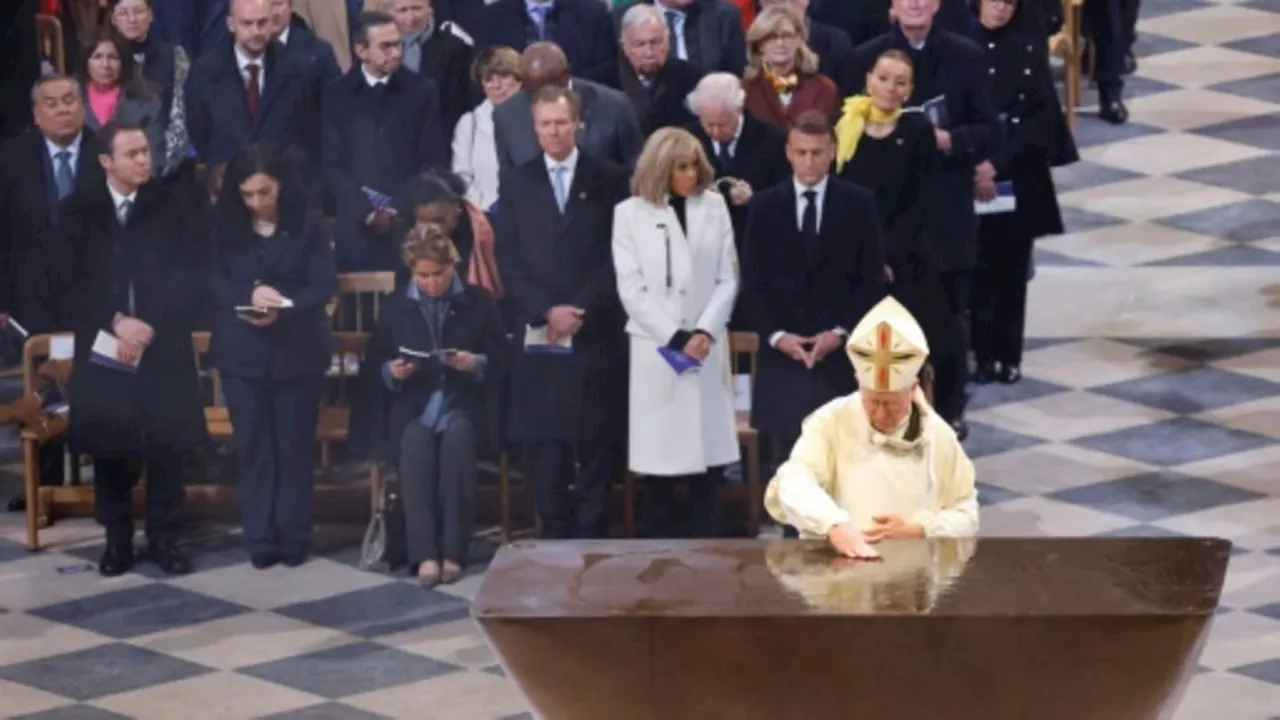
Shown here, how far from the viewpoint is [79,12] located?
643 inches

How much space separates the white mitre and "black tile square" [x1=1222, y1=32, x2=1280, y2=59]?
11464 mm

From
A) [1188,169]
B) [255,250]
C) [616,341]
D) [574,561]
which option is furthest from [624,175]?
[1188,169]

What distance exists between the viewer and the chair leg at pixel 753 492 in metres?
13.3

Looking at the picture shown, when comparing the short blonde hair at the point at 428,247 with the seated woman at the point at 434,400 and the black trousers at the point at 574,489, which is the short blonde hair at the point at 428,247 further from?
the black trousers at the point at 574,489

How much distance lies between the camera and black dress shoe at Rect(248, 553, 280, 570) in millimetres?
13086

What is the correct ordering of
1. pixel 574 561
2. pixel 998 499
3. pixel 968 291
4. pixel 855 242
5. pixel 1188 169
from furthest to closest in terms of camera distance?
pixel 1188 169, pixel 968 291, pixel 998 499, pixel 855 242, pixel 574 561

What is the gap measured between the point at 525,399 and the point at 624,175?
3.09 ft

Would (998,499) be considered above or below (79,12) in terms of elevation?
below

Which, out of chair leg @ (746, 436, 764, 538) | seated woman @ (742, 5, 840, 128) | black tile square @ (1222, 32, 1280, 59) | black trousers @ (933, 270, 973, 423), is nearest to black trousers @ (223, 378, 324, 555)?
chair leg @ (746, 436, 764, 538)

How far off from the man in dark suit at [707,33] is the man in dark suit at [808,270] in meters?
1.54

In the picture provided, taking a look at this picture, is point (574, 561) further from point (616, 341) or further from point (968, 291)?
point (968, 291)

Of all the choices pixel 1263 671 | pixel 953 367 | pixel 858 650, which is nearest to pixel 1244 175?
pixel 953 367

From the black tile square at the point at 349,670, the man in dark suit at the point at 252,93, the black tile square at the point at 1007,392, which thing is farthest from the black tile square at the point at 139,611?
the black tile square at the point at 1007,392

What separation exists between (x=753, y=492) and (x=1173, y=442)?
2.10m
